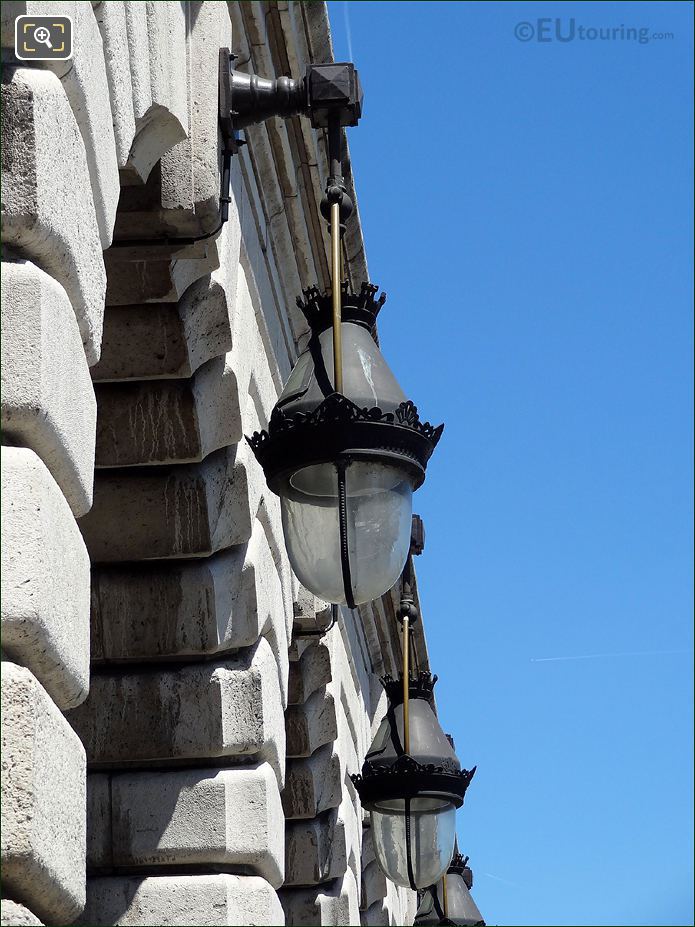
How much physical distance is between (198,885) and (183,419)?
1.81 metres

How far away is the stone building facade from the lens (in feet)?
9.74

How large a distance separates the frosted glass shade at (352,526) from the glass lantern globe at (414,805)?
298 centimetres

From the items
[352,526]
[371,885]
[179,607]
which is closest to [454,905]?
[371,885]

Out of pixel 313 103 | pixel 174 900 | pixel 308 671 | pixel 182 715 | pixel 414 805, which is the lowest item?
pixel 174 900

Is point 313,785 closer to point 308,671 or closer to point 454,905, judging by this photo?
point 308,671

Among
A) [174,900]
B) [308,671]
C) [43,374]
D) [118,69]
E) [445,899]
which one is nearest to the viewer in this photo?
[43,374]

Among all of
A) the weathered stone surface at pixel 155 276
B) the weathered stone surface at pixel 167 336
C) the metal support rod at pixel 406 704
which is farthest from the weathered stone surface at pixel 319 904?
the weathered stone surface at pixel 155 276

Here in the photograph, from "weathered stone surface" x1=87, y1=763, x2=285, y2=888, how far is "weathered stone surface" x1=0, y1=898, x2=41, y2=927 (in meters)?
2.73

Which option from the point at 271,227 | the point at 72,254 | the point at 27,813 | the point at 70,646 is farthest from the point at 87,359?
the point at 271,227

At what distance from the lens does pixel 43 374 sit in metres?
2.99

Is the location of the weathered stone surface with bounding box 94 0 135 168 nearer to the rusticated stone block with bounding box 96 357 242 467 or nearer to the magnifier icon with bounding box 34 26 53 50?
the magnifier icon with bounding box 34 26 53 50

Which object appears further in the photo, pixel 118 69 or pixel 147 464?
pixel 147 464

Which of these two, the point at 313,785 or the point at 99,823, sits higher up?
the point at 313,785

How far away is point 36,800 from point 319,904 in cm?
624
